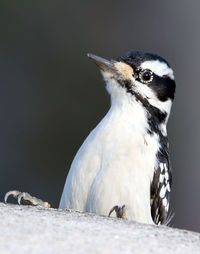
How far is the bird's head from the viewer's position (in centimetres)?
551

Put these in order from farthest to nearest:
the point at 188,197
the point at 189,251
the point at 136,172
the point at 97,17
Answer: the point at 97,17 < the point at 188,197 < the point at 136,172 < the point at 189,251

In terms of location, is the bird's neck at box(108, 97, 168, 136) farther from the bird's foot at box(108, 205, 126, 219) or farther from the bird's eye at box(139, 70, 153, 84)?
the bird's foot at box(108, 205, 126, 219)

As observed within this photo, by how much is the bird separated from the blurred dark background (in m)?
4.80

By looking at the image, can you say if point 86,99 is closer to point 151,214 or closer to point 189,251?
point 151,214

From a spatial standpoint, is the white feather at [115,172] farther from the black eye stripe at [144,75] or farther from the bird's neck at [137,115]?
the black eye stripe at [144,75]

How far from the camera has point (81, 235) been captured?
3641mm

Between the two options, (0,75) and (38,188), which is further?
(0,75)

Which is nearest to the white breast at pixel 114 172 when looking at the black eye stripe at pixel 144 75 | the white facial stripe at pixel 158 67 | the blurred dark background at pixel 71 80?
the black eye stripe at pixel 144 75

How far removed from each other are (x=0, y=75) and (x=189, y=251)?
9.41 metres

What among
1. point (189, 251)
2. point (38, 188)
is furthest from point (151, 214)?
point (38, 188)

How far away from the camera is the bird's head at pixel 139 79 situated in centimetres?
551

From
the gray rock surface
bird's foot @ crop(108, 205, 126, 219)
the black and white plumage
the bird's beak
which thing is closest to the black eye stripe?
the black and white plumage

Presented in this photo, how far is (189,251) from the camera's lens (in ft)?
11.8

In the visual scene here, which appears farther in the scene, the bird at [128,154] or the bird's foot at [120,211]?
the bird at [128,154]
